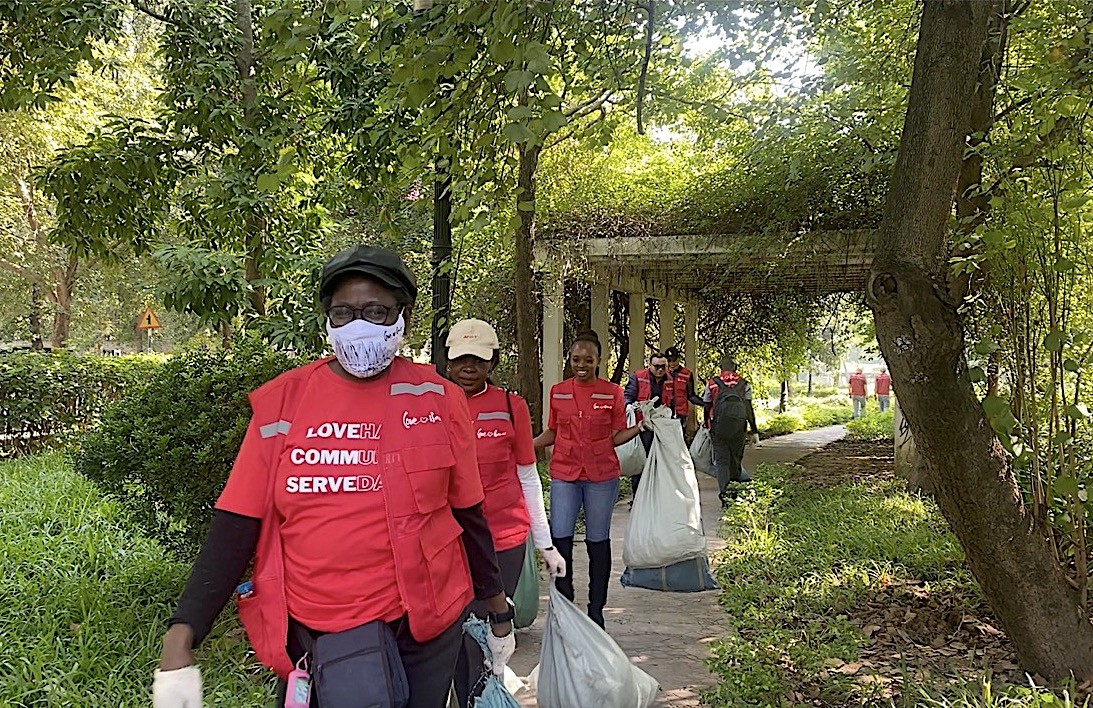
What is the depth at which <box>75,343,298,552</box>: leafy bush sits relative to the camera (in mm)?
4855

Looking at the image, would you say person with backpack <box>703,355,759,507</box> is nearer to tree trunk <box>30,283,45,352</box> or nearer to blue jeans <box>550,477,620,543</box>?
blue jeans <box>550,477,620,543</box>

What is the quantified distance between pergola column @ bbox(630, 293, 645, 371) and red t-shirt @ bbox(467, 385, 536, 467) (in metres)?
10.4

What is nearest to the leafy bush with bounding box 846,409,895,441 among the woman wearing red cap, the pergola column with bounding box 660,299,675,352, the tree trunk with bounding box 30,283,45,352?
the pergola column with bounding box 660,299,675,352

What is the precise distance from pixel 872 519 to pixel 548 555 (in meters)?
5.27

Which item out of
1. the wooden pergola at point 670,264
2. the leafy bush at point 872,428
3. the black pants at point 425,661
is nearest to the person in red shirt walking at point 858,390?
the leafy bush at point 872,428

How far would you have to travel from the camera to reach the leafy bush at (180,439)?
4855 millimetres

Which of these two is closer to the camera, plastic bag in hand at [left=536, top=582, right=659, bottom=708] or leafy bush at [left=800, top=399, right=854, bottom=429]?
plastic bag in hand at [left=536, top=582, right=659, bottom=708]

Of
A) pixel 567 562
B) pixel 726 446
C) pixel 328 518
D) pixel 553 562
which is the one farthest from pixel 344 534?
pixel 726 446

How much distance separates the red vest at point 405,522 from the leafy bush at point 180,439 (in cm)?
273

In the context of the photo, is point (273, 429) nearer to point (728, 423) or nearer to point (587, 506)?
point (587, 506)

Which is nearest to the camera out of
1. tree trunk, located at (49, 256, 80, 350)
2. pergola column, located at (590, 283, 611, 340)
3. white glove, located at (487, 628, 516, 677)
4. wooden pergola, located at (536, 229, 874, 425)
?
white glove, located at (487, 628, 516, 677)

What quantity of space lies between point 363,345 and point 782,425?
22766 millimetres

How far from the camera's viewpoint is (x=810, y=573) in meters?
6.58

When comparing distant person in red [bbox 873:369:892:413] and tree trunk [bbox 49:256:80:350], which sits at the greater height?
tree trunk [bbox 49:256:80:350]
